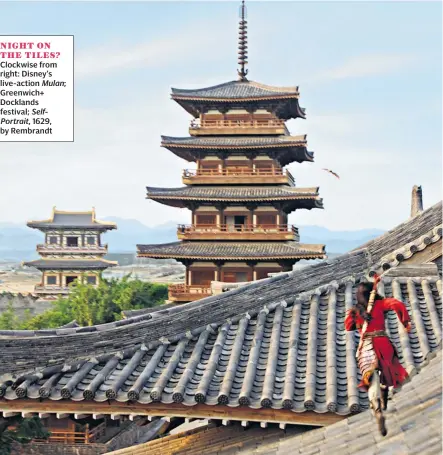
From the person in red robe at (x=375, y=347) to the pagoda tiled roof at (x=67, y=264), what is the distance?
46.8m

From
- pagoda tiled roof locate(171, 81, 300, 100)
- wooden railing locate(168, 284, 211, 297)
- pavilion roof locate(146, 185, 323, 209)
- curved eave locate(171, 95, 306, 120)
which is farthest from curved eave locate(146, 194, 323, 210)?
pagoda tiled roof locate(171, 81, 300, 100)

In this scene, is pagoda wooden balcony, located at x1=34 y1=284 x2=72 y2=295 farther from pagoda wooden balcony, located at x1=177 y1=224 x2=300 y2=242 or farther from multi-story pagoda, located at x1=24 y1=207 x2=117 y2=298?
pagoda wooden balcony, located at x1=177 y1=224 x2=300 y2=242

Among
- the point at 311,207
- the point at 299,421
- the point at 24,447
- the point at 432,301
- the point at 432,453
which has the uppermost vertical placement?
the point at 311,207

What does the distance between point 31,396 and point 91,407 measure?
26.6 inches

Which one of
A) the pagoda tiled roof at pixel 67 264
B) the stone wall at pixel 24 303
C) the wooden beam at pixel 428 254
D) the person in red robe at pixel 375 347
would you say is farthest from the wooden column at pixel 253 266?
the person in red robe at pixel 375 347

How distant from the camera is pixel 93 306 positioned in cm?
4078

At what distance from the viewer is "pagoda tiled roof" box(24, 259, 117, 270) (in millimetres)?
50188

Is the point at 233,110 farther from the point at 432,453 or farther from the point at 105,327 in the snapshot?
the point at 432,453

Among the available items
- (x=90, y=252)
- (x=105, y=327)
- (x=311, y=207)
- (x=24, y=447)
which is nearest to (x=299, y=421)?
(x=105, y=327)

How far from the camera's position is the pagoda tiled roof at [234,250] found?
101 ft

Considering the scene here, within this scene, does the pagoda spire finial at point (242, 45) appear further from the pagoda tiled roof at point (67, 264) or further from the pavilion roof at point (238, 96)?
the pagoda tiled roof at point (67, 264)

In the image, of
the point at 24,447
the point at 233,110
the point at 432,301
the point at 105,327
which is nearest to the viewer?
the point at 432,301

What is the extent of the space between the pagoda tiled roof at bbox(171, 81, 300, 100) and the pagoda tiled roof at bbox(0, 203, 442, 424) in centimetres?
2381

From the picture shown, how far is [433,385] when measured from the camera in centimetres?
551
